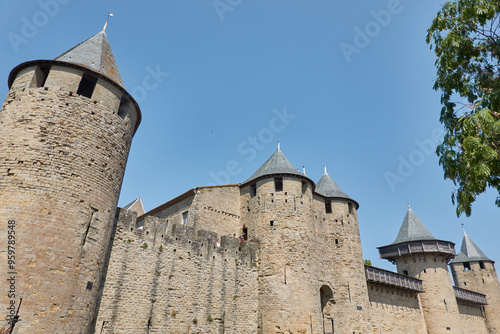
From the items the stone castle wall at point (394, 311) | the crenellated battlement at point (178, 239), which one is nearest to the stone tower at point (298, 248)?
the crenellated battlement at point (178, 239)

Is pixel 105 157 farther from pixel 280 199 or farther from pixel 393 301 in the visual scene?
pixel 393 301

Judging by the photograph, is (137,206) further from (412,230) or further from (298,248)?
(412,230)

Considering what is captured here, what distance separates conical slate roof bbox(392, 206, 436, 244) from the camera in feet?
85.7

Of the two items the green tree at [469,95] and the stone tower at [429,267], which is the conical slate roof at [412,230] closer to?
the stone tower at [429,267]

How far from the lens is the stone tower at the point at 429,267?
77.8 feet

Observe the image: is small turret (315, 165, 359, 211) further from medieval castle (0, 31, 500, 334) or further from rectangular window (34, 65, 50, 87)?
rectangular window (34, 65, 50, 87)

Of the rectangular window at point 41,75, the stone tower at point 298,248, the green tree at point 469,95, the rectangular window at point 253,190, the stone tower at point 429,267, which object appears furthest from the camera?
the stone tower at point 429,267

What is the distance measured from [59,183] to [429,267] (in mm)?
26187

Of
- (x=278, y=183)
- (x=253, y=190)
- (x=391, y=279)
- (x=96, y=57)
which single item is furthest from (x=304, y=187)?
(x=96, y=57)

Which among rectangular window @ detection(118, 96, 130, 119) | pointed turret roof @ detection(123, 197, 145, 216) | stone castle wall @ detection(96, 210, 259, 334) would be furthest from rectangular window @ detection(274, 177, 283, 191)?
pointed turret roof @ detection(123, 197, 145, 216)

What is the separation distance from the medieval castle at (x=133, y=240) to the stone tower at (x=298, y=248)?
0.06 metres

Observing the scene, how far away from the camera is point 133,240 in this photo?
11.5 meters

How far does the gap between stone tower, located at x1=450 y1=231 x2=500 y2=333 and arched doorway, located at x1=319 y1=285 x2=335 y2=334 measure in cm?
2514

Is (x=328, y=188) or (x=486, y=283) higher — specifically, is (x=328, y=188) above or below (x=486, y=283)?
above
